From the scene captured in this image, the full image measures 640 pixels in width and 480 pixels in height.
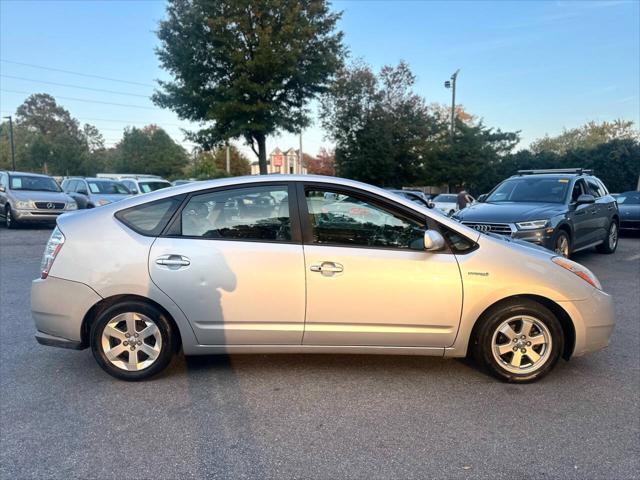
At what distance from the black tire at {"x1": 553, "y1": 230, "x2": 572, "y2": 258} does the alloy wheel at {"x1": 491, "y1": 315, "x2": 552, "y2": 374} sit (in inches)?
186

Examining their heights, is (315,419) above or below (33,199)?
below

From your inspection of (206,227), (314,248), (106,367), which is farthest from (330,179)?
(106,367)

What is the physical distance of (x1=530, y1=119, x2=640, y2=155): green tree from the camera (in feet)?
167

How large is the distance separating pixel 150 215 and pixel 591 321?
11.7 feet

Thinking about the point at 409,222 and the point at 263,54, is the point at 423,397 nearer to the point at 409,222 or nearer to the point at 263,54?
the point at 409,222

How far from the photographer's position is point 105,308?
143 inches

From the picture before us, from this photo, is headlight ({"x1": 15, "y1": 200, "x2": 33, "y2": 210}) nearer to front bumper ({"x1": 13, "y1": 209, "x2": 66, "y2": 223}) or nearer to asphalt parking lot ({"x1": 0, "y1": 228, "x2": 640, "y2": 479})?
front bumper ({"x1": 13, "y1": 209, "x2": 66, "y2": 223})

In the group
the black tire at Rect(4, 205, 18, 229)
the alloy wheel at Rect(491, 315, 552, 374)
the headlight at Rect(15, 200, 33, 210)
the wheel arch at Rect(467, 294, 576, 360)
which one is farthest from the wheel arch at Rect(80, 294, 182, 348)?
Answer: the black tire at Rect(4, 205, 18, 229)

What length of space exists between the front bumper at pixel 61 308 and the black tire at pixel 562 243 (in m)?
7.14

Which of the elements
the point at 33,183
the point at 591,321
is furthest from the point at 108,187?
the point at 591,321

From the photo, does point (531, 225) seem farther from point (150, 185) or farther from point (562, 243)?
point (150, 185)

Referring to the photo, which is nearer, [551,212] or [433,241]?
[433,241]

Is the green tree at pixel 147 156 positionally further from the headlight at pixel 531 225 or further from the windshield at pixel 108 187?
the headlight at pixel 531 225

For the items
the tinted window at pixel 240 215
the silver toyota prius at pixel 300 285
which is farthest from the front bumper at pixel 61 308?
the tinted window at pixel 240 215
